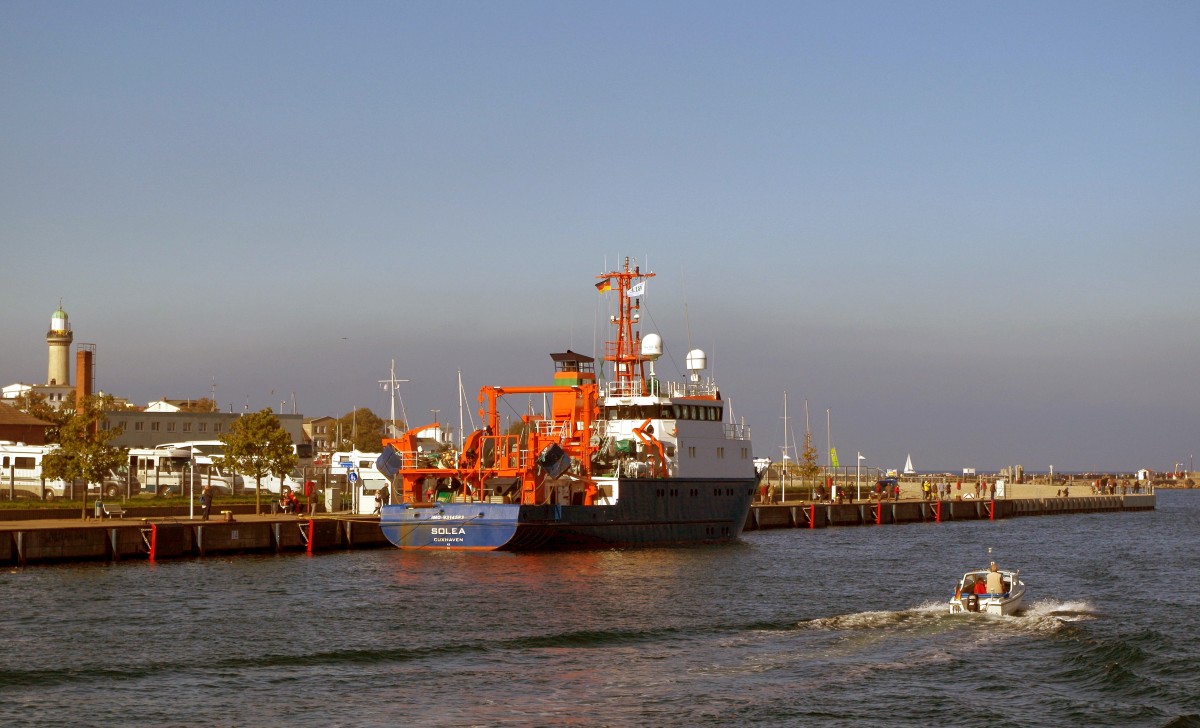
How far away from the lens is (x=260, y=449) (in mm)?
69562

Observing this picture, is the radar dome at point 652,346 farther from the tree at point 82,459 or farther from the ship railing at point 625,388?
the tree at point 82,459

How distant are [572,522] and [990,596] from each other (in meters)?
21.3

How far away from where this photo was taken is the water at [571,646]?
27016mm

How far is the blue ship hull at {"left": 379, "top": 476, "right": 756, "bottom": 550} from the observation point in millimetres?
54375

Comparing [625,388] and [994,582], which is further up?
[625,388]

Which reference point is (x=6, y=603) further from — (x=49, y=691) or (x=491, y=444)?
(x=491, y=444)

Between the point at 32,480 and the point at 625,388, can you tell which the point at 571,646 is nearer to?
the point at 625,388

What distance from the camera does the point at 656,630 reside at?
36.4m

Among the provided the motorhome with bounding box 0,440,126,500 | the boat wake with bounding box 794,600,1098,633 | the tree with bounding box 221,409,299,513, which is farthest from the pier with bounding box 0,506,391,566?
the boat wake with bounding box 794,600,1098,633

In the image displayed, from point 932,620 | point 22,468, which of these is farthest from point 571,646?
point 22,468

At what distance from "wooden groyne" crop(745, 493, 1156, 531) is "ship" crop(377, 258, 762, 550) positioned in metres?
19.9

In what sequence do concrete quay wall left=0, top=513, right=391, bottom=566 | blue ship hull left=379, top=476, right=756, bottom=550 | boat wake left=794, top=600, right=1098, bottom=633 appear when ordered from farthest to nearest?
1. blue ship hull left=379, top=476, right=756, bottom=550
2. concrete quay wall left=0, top=513, right=391, bottom=566
3. boat wake left=794, top=600, right=1098, bottom=633

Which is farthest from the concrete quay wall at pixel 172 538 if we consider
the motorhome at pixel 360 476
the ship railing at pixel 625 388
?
the ship railing at pixel 625 388

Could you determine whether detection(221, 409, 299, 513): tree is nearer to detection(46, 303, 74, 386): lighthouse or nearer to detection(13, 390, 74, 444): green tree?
detection(13, 390, 74, 444): green tree
